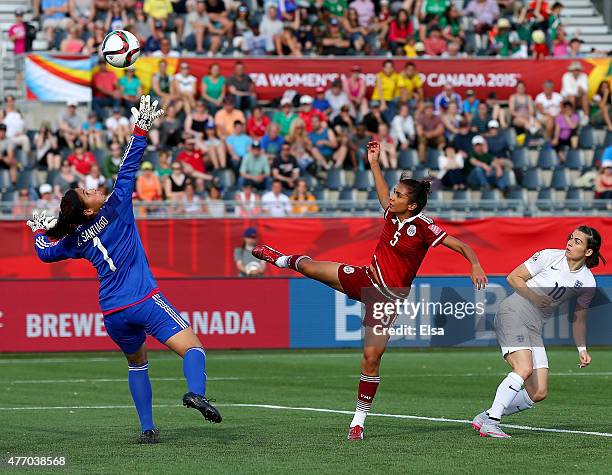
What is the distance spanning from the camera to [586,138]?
92.2 feet

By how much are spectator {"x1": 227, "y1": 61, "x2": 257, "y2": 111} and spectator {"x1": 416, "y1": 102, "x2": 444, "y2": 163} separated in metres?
3.46

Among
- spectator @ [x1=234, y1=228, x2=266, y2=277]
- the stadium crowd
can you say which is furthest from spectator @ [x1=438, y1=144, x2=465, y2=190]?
spectator @ [x1=234, y1=228, x2=266, y2=277]

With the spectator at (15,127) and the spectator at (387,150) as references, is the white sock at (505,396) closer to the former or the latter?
the spectator at (387,150)

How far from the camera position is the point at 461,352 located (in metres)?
21.8

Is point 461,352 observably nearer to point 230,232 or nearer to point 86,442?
point 230,232

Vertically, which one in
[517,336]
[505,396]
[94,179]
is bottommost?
[505,396]

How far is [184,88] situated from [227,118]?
1.08m

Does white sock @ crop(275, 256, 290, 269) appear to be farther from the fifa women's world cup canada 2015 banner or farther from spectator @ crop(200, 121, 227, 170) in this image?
the fifa women's world cup canada 2015 banner

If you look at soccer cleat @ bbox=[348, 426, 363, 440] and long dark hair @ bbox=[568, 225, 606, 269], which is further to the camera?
long dark hair @ bbox=[568, 225, 606, 269]

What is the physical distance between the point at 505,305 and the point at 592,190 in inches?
617

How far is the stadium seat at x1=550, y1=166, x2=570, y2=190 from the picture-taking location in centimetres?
2678

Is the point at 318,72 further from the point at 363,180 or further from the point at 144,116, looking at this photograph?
the point at 144,116

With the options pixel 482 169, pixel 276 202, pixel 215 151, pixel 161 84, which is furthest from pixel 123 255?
pixel 482 169

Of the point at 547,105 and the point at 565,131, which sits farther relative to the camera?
the point at 547,105
